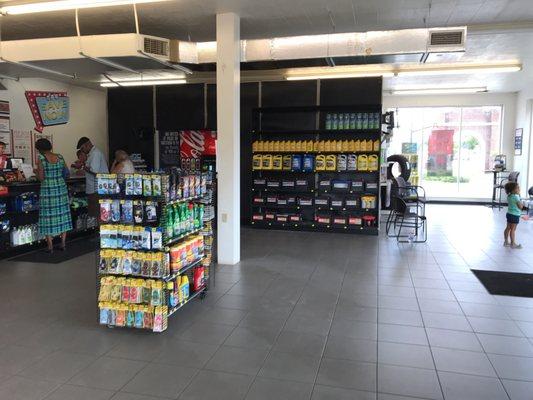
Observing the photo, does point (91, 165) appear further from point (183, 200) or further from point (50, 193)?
point (183, 200)

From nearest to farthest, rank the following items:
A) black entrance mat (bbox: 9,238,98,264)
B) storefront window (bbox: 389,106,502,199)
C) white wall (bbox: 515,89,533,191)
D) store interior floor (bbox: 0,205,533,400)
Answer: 1. store interior floor (bbox: 0,205,533,400)
2. black entrance mat (bbox: 9,238,98,264)
3. white wall (bbox: 515,89,533,191)
4. storefront window (bbox: 389,106,502,199)

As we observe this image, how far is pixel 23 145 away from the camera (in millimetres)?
8906

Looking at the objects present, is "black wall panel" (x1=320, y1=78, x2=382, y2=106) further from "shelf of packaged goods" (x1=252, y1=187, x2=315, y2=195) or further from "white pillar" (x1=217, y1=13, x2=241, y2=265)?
"white pillar" (x1=217, y1=13, x2=241, y2=265)

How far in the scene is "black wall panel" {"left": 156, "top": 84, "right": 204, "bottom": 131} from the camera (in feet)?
31.4

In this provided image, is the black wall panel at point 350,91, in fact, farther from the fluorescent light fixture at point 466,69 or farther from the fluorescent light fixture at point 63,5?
the fluorescent light fixture at point 63,5

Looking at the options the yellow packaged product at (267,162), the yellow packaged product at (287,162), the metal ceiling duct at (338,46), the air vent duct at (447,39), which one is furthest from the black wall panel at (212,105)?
the air vent duct at (447,39)

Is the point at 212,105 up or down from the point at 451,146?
up

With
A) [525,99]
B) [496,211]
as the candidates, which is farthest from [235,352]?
[525,99]

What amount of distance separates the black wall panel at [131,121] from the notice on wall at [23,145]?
166cm

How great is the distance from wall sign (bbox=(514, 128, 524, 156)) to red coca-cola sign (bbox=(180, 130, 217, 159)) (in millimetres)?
9239

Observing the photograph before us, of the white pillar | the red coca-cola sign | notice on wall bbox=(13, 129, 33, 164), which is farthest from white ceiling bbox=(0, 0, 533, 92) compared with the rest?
the red coca-cola sign

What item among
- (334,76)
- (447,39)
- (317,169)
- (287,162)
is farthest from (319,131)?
(447,39)

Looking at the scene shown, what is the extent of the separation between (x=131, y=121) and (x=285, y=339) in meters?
7.64

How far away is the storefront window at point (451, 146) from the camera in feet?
46.6
